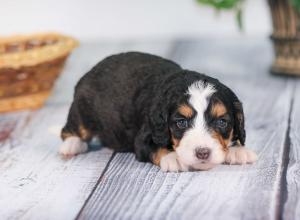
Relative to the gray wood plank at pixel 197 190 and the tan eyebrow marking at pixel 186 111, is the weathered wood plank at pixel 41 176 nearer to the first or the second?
the gray wood plank at pixel 197 190

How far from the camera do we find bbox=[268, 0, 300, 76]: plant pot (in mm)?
4793

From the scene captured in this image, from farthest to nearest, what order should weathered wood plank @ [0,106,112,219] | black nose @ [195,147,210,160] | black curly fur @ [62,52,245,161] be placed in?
black curly fur @ [62,52,245,161], black nose @ [195,147,210,160], weathered wood plank @ [0,106,112,219]

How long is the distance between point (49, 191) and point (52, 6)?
175 inches

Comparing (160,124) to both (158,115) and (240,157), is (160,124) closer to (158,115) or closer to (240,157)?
(158,115)

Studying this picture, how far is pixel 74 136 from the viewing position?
348 centimetres

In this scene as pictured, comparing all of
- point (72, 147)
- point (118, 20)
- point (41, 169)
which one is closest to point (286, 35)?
point (72, 147)

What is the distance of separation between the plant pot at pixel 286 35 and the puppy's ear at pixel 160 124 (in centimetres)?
212

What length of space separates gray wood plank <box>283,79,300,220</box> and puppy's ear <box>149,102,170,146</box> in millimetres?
542

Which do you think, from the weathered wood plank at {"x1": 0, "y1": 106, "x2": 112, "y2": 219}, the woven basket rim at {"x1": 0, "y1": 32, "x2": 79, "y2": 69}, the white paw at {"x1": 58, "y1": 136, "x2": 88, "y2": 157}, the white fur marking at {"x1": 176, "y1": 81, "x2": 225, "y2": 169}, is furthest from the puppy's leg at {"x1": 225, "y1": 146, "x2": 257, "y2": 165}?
the woven basket rim at {"x1": 0, "y1": 32, "x2": 79, "y2": 69}

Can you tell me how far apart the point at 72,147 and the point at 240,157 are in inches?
32.9

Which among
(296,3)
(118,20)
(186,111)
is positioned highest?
(296,3)

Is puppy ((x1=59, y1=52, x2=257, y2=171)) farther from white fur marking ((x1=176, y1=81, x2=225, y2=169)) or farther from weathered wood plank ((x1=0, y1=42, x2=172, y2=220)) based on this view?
weathered wood plank ((x1=0, y1=42, x2=172, y2=220))

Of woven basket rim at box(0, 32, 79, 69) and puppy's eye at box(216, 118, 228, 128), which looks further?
woven basket rim at box(0, 32, 79, 69)

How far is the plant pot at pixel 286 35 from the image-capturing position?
4.79m
